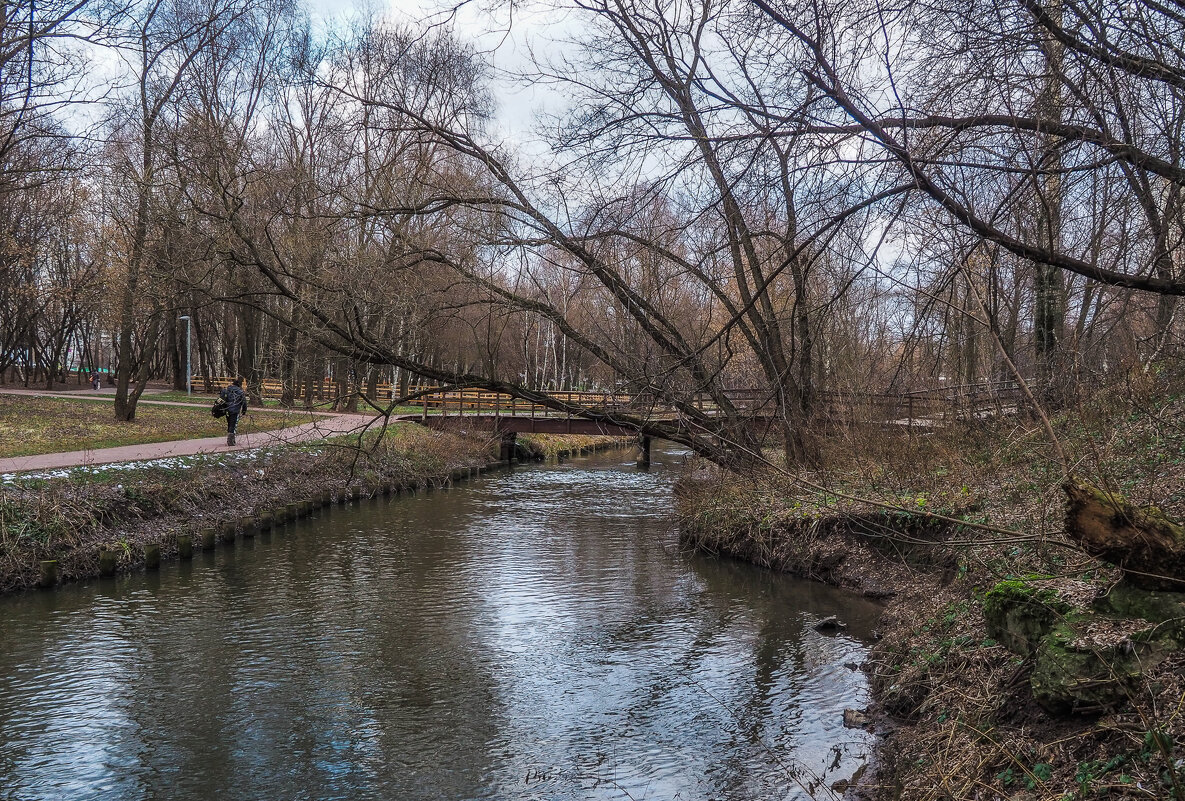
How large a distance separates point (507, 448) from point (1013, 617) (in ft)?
91.5

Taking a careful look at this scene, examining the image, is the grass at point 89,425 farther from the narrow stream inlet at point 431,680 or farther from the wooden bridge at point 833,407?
the wooden bridge at point 833,407

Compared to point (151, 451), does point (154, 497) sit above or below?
below

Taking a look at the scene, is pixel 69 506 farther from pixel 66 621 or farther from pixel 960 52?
pixel 960 52

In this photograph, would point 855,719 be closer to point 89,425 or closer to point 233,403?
point 233,403

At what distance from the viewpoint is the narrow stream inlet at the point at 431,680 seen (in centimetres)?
718

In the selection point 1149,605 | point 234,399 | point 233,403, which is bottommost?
point 1149,605

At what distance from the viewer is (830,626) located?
1113cm

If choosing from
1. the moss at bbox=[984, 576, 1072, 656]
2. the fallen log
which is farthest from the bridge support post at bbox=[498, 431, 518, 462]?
the fallen log

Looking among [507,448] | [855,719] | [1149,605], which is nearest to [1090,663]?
[1149,605]

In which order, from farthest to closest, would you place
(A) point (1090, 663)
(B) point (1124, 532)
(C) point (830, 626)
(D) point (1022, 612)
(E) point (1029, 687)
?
(C) point (830, 626) → (D) point (1022, 612) → (E) point (1029, 687) → (A) point (1090, 663) → (B) point (1124, 532)

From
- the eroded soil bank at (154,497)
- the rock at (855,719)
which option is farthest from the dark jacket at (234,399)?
the rock at (855,719)

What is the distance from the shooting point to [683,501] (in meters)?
17.1

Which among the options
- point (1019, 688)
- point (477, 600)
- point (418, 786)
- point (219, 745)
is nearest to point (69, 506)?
point (477, 600)

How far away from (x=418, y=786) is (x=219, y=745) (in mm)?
2106
